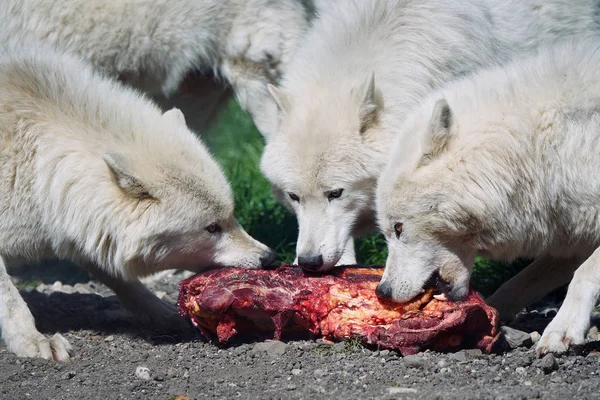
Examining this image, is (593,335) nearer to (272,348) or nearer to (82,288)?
(272,348)

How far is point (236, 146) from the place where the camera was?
1066 cm

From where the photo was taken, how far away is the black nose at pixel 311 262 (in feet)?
16.7

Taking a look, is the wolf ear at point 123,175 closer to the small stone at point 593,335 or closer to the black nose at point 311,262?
the black nose at point 311,262

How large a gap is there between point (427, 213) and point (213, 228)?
4.34 feet

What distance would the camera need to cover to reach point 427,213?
4516 mm

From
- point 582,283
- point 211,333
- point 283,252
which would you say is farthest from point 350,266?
point 283,252

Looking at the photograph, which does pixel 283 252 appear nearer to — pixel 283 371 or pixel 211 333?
pixel 211 333

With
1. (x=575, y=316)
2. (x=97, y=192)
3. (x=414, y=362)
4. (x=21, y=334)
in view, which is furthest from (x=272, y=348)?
(x=575, y=316)

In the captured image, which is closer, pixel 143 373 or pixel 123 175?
pixel 143 373

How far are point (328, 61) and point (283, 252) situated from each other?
6.34ft

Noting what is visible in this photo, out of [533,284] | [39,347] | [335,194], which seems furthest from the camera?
[335,194]

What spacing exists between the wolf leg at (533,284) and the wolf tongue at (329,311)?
0.64 m

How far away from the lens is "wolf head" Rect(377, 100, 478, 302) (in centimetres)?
445

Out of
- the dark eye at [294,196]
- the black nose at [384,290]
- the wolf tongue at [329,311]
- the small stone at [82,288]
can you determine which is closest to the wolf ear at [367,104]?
the dark eye at [294,196]
